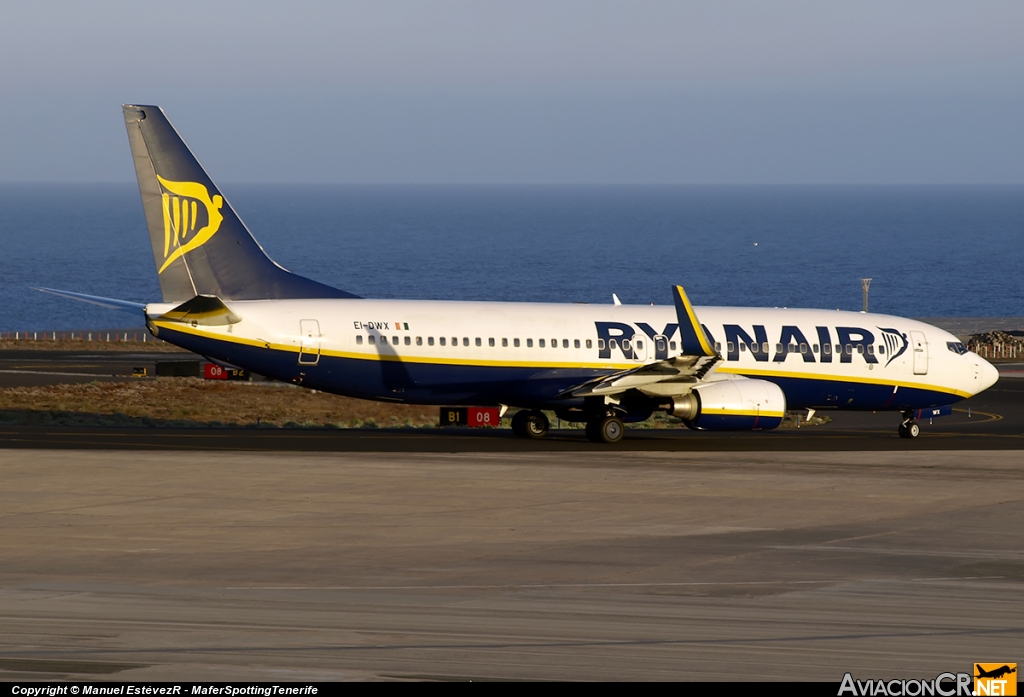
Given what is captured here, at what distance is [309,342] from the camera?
35.2 metres

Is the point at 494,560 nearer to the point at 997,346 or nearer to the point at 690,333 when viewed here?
the point at 690,333

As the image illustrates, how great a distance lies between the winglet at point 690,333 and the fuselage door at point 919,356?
830cm

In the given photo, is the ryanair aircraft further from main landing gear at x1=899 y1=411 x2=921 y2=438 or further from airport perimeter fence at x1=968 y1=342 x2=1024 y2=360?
airport perimeter fence at x1=968 y1=342 x2=1024 y2=360

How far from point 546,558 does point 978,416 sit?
113 feet

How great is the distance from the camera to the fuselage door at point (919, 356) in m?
41.3

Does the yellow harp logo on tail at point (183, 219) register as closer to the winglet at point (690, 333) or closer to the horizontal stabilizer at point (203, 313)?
the horizontal stabilizer at point (203, 313)

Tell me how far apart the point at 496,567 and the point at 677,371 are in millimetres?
17243

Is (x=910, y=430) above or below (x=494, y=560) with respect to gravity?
above

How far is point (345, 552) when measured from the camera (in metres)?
21.0

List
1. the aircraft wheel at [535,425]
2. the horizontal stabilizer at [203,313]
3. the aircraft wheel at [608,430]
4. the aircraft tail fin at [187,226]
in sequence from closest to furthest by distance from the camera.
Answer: the horizontal stabilizer at [203,313] < the aircraft tail fin at [187,226] < the aircraft wheel at [608,430] < the aircraft wheel at [535,425]

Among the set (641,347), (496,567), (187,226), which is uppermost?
(187,226)

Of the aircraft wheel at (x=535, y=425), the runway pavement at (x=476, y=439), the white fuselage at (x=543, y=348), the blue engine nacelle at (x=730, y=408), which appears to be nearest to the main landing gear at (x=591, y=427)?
the aircraft wheel at (x=535, y=425)

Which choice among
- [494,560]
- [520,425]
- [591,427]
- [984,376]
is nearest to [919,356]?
[984,376]

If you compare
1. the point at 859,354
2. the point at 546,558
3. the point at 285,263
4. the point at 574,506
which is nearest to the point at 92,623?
the point at 546,558
